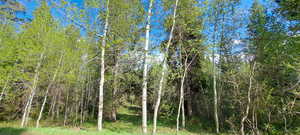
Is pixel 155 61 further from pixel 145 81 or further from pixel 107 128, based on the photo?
pixel 107 128

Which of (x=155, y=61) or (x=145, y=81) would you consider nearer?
(x=145, y=81)

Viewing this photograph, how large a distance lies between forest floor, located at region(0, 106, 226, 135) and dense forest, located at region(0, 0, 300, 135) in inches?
3.7

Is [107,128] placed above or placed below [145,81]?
below

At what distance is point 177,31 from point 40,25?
39.6ft

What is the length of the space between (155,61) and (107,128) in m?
8.92

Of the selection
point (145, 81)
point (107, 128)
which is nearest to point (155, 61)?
point (145, 81)

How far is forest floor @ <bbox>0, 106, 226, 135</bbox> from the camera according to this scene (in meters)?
6.28

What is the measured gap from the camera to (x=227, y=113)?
15.0m

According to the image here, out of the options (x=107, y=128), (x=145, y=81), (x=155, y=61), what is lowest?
(x=107, y=128)

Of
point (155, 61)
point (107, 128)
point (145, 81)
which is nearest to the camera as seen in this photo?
point (145, 81)

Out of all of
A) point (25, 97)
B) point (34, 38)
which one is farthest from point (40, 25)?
point (25, 97)

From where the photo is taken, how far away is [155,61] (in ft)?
25.8

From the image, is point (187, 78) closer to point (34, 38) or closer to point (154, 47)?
→ point (154, 47)

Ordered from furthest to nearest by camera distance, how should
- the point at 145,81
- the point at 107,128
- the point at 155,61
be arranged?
the point at 107,128, the point at 155,61, the point at 145,81
